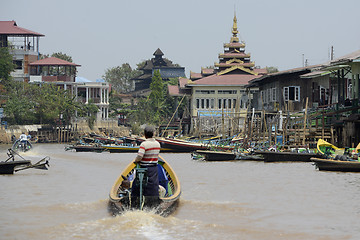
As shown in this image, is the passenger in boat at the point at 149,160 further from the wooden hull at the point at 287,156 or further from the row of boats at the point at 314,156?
the wooden hull at the point at 287,156

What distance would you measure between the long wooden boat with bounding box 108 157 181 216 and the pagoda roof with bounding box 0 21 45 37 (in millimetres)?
66020

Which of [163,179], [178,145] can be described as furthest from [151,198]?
[178,145]

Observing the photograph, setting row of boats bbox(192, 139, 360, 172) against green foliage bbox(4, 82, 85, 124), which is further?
green foliage bbox(4, 82, 85, 124)

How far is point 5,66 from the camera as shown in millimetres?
73188

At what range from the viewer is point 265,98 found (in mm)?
51125

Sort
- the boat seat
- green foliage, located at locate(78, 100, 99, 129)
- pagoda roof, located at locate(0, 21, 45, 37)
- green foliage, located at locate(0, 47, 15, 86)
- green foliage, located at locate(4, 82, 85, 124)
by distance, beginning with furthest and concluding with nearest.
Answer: pagoda roof, located at locate(0, 21, 45, 37) < green foliage, located at locate(78, 100, 99, 129) < green foliage, located at locate(0, 47, 15, 86) < green foliage, located at locate(4, 82, 85, 124) < the boat seat

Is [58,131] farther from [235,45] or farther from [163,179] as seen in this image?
[163,179]

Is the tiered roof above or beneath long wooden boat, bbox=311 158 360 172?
above

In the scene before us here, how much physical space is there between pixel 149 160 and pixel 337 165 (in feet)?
39.0

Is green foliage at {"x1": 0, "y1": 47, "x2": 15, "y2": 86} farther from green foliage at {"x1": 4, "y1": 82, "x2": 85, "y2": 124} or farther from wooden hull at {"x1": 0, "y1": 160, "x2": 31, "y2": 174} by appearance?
wooden hull at {"x1": 0, "y1": 160, "x2": 31, "y2": 174}

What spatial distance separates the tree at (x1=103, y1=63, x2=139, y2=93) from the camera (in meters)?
121

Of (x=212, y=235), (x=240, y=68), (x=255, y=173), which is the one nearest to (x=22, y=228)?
(x=212, y=235)

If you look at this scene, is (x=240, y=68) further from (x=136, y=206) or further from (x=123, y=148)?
(x=136, y=206)

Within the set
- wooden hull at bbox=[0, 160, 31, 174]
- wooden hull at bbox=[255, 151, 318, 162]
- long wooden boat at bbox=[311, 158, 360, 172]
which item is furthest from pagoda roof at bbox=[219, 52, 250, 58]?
wooden hull at bbox=[0, 160, 31, 174]
